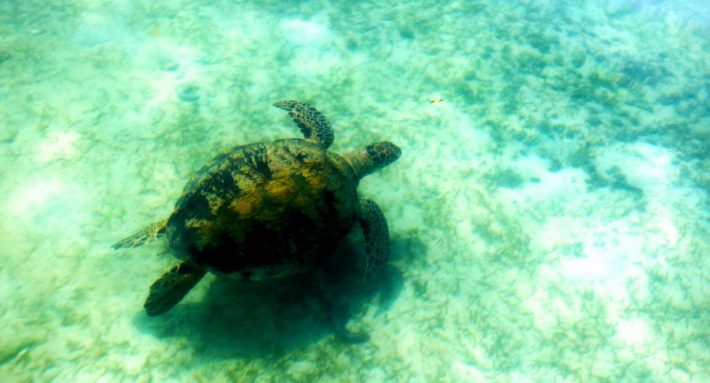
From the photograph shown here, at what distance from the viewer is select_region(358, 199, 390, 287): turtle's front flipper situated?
138 inches

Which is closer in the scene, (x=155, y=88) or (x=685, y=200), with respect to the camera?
(x=685, y=200)

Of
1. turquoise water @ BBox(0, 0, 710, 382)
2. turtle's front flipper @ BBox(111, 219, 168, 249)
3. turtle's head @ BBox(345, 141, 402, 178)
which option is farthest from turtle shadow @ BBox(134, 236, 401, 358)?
turtle's head @ BBox(345, 141, 402, 178)

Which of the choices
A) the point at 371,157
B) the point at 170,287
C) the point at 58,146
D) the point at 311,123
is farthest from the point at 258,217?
the point at 58,146

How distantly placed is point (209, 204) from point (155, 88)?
3353 millimetres

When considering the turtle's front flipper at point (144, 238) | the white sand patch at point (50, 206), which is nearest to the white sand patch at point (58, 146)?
the white sand patch at point (50, 206)

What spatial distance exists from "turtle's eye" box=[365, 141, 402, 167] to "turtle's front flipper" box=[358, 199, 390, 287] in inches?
24.8

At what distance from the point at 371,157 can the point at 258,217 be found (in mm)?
1626

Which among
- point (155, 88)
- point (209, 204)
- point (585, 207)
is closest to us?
point (209, 204)

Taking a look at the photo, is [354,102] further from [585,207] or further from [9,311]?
[9,311]

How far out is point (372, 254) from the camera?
3.52 meters

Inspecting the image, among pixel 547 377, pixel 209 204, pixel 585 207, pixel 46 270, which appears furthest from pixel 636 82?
pixel 46 270

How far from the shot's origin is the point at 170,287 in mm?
3016

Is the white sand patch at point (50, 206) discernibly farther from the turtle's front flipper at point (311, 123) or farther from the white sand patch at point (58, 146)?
the turtle's front flipper at point (311, 123)

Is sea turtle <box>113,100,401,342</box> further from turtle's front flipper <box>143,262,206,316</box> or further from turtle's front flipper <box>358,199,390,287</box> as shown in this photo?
turtle's front flipper <box>358,199,390,287</box>
